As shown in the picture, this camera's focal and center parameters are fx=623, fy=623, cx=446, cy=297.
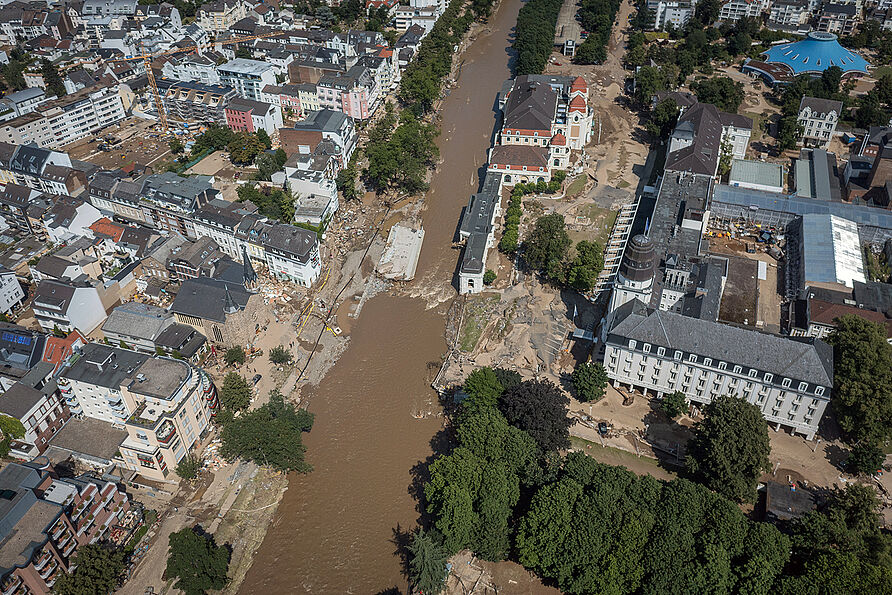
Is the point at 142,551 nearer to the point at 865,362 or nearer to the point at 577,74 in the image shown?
the point at 865,362

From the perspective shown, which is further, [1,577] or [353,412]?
[353,412]

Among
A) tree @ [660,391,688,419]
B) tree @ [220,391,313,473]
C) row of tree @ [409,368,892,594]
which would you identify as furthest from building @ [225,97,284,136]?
tree @ [660,391,688,419]

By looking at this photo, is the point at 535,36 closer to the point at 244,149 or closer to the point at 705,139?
the point at 705,139

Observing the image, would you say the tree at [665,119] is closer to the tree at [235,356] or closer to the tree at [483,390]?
the tree at [483,390]

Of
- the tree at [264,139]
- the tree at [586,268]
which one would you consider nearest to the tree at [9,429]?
the tree at [586,268]

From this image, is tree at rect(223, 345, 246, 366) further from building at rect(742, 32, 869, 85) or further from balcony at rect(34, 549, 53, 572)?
building at rect(742, 32, 869, 85)

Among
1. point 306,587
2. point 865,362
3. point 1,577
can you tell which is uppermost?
point 865,362

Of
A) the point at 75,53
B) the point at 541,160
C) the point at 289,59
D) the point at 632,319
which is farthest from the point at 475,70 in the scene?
the point at 632,319
